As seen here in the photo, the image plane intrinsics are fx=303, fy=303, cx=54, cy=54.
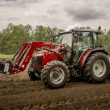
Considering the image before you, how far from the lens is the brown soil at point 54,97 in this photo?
26.1 feet

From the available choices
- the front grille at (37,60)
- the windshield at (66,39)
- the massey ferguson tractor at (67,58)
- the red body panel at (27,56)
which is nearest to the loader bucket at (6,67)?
the massey ferguson tractor at (67,58)

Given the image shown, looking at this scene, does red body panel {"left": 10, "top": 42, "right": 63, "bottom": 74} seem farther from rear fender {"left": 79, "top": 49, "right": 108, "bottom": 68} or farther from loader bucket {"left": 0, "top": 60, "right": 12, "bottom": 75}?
rear fender {"left": 79, "top": 49, "right": 108, "bottom": 68}

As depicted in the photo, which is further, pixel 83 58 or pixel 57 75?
pixel 83 58

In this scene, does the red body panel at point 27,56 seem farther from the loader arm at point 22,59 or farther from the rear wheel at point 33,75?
the rear wheel at point 33,75

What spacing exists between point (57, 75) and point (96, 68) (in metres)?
2.04

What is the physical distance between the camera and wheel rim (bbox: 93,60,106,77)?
40.3ft

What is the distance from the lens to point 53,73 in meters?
11.0

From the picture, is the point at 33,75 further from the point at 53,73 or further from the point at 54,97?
the point at 54,97

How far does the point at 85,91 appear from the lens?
1022 centimetres

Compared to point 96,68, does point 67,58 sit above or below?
above

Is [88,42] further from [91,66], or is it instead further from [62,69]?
[62,69]

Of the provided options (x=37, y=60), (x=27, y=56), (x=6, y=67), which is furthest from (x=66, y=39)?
(x=6, y=67)

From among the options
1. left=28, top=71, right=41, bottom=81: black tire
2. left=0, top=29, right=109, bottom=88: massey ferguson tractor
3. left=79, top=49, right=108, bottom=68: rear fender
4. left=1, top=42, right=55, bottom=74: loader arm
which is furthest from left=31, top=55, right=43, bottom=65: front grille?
left=79, top=49, right=108, bottom=68: rear fender

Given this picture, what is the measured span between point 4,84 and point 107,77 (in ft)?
14.4
